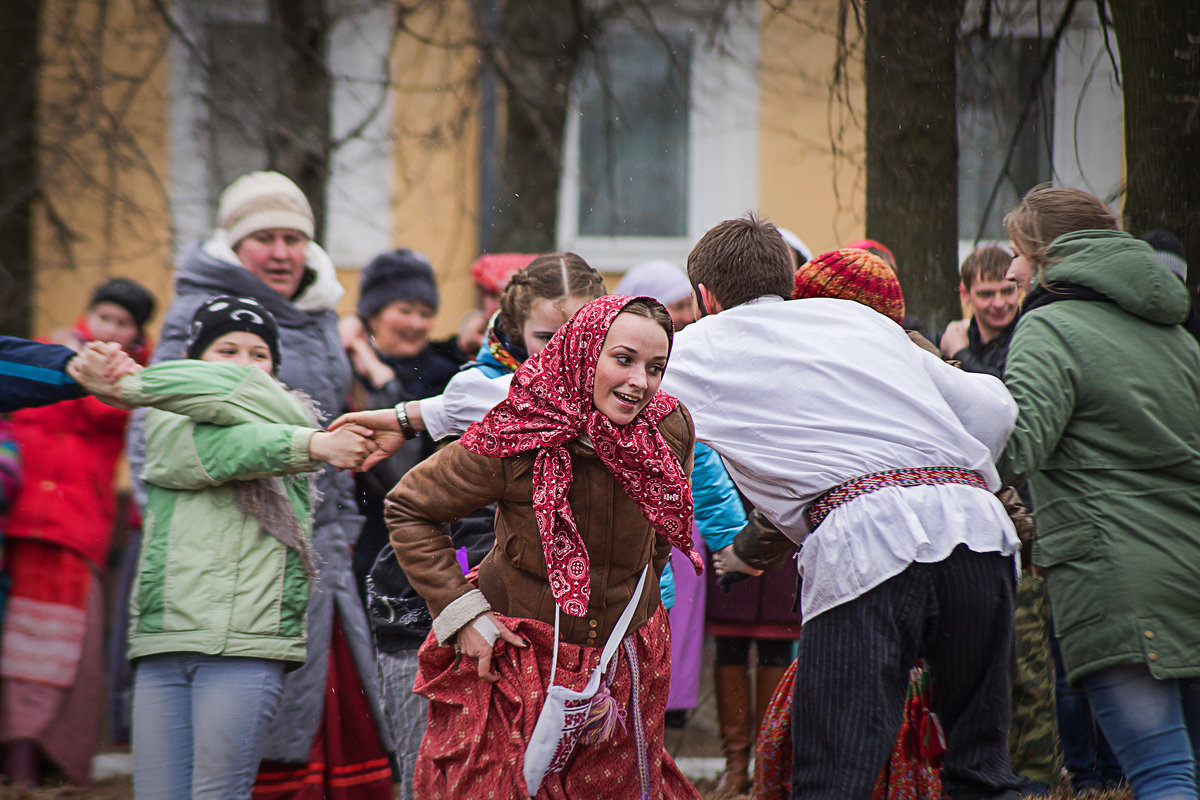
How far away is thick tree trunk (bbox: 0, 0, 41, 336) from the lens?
26.8 feet

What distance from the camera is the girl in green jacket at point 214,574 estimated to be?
3576 mm

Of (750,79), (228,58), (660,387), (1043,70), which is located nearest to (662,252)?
(750,79)

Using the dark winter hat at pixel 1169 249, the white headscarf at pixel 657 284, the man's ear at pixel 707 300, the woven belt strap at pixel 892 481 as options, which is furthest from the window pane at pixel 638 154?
the woven belt strap at pixel 892 481

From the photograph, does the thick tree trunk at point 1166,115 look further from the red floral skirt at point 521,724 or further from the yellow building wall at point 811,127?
the red floral skirt at point 521,724

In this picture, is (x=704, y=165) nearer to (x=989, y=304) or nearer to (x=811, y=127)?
(x=811, y=127)

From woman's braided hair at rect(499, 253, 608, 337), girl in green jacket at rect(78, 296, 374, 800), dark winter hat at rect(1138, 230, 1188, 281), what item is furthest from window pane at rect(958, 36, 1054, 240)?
girl in green jacket at rect(78, 296, 374, 800)

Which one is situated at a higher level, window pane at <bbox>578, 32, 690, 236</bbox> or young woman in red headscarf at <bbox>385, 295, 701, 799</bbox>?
window pane at <bbox>578, 32, 690, 236</bbox>

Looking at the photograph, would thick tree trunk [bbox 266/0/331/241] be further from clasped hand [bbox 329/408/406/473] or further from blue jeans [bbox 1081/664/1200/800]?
blue jeans [bbox 1081/664/1200/800]

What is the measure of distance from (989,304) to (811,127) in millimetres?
5000

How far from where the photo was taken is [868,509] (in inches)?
116

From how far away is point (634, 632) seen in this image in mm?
3078

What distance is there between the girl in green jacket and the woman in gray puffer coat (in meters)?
0.51

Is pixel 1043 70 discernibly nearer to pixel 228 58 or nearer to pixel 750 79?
pixel 750 79

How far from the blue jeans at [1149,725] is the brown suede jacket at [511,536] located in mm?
1521
